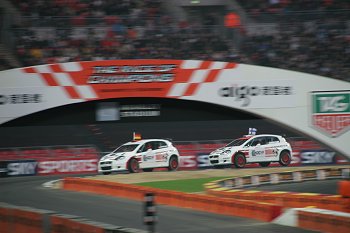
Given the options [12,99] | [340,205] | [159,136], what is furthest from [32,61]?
[159,136]

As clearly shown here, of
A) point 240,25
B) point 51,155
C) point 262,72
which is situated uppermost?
point 240,25

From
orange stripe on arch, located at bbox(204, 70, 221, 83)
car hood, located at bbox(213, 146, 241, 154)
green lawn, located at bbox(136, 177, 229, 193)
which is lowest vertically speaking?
green lawn, located at bbox(136, 177, 229, 193)

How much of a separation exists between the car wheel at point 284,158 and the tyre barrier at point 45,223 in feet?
65.6

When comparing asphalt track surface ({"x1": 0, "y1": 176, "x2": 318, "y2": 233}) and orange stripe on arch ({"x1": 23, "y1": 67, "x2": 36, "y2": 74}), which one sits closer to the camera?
asphalt track surface ({"x1": 0, "y1": 176, "x2": 318, "y2": 233})

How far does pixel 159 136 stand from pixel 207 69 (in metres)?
10.4

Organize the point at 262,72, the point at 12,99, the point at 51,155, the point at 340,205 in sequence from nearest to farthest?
the point at 340,205 < the point at 12,99 < the point at 262,72 < the point at 51,155

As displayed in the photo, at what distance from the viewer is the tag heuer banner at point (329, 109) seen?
20062 mm

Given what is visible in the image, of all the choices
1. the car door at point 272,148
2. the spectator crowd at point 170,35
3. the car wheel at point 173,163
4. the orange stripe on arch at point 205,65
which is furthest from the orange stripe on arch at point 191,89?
the car door at point 272,148

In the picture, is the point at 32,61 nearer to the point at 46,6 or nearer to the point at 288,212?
the point at 46,6

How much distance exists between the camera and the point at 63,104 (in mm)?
18875

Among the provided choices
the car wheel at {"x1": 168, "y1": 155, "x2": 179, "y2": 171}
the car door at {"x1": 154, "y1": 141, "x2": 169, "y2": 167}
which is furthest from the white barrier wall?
the car wheel at {"x1": 168, "y1": 155, "x2": 179, "y2": 171}

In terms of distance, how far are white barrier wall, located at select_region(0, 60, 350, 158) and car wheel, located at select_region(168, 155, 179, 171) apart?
9172 millimetres

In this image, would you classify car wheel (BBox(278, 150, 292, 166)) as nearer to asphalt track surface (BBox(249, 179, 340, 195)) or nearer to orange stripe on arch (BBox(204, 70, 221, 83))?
asphalt track surface (BBox(249, 179, 340, 195))

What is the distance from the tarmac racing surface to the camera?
12.8 m
